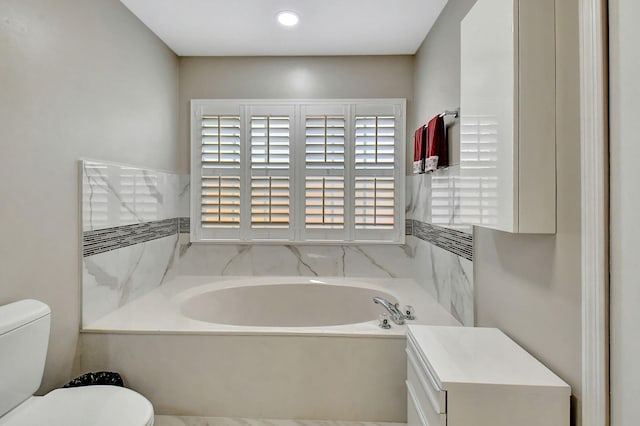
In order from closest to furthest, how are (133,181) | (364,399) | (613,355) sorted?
(613,355) → (364,399) → (133,181)

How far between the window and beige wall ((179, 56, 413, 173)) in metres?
0.08

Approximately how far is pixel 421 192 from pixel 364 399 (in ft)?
4.89

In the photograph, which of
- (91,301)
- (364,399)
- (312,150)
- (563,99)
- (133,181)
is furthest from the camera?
(312,150)

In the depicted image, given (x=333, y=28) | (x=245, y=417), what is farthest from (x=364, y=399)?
(x=333, y=28)

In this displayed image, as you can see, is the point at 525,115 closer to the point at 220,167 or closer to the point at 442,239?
the point at 442,239

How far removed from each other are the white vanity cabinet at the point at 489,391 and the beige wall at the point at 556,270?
0.07 meters

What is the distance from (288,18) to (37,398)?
93.8 inches

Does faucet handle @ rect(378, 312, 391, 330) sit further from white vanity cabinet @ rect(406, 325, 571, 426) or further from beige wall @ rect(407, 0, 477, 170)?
beige wall @ rect(407, 0, 477, 170)

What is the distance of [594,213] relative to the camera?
97 centimetres

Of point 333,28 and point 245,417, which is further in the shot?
point 333,28

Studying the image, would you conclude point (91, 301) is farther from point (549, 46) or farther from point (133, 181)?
point (549, 46)

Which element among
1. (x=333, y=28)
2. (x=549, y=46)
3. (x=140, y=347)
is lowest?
(x=140, y=347)

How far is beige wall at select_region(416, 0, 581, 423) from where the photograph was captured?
108 cm

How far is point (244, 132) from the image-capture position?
116 inches
